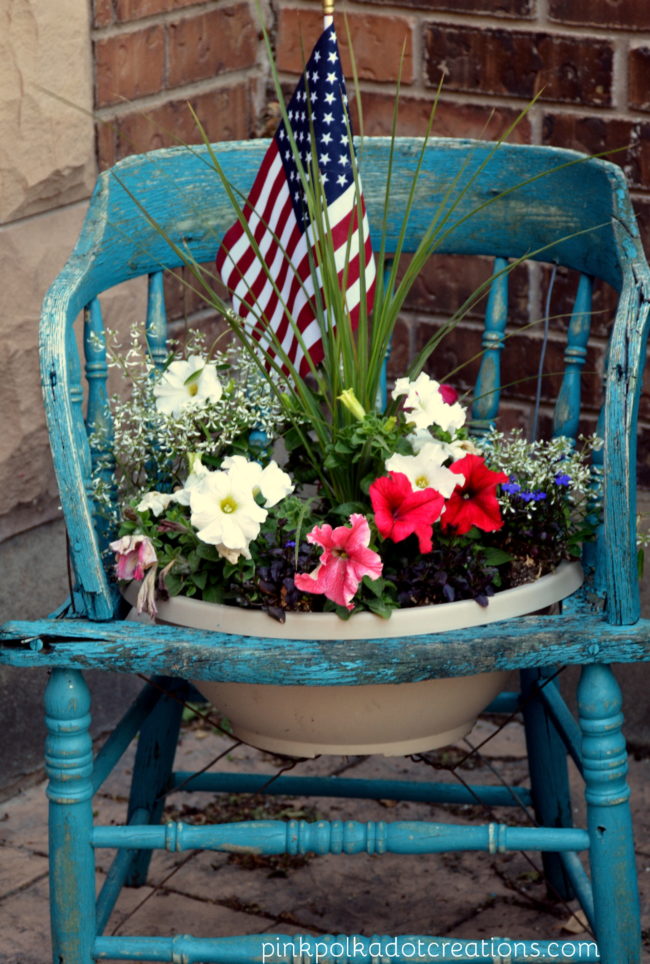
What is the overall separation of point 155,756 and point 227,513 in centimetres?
64

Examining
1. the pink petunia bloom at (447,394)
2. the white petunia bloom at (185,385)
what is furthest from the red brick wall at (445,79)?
the white petunia bloom at (185,385)

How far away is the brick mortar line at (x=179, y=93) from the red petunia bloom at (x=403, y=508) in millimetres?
928

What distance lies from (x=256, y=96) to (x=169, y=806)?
1277 mm

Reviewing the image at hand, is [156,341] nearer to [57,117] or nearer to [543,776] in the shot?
[57,117]

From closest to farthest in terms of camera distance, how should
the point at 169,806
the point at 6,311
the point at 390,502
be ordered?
the point at 390,502 → the point at 6,311 → the point at 169,806

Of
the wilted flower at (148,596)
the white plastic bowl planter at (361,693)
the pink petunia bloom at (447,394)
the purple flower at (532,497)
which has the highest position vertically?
the pink petunia bloom at (447,394)

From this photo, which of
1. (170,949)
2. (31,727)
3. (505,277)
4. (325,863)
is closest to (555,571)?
(505,277)

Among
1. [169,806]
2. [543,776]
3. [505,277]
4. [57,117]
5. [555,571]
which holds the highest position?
[57,117]

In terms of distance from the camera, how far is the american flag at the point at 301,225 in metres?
1.71

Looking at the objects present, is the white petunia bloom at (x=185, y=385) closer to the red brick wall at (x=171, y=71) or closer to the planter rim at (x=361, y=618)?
the planter rim at (x=361, y=618)

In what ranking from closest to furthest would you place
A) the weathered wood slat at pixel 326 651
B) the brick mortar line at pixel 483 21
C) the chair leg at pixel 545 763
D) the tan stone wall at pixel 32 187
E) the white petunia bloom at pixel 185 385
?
the weathered wood slat at pixel 326 651
the white petunia bloom at pixel 185 385
the chair leg at pixel 545 763
the tan stone wall at pixel 32 187
the brick mortar line at pixel 483 21

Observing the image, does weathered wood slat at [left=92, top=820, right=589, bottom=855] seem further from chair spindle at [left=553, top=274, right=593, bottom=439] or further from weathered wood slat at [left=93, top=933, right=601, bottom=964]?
chair spindle at [left=553, top=274, right=593, bottom=439]

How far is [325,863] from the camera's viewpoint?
2.27 metres

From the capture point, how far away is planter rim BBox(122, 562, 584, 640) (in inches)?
59.7
